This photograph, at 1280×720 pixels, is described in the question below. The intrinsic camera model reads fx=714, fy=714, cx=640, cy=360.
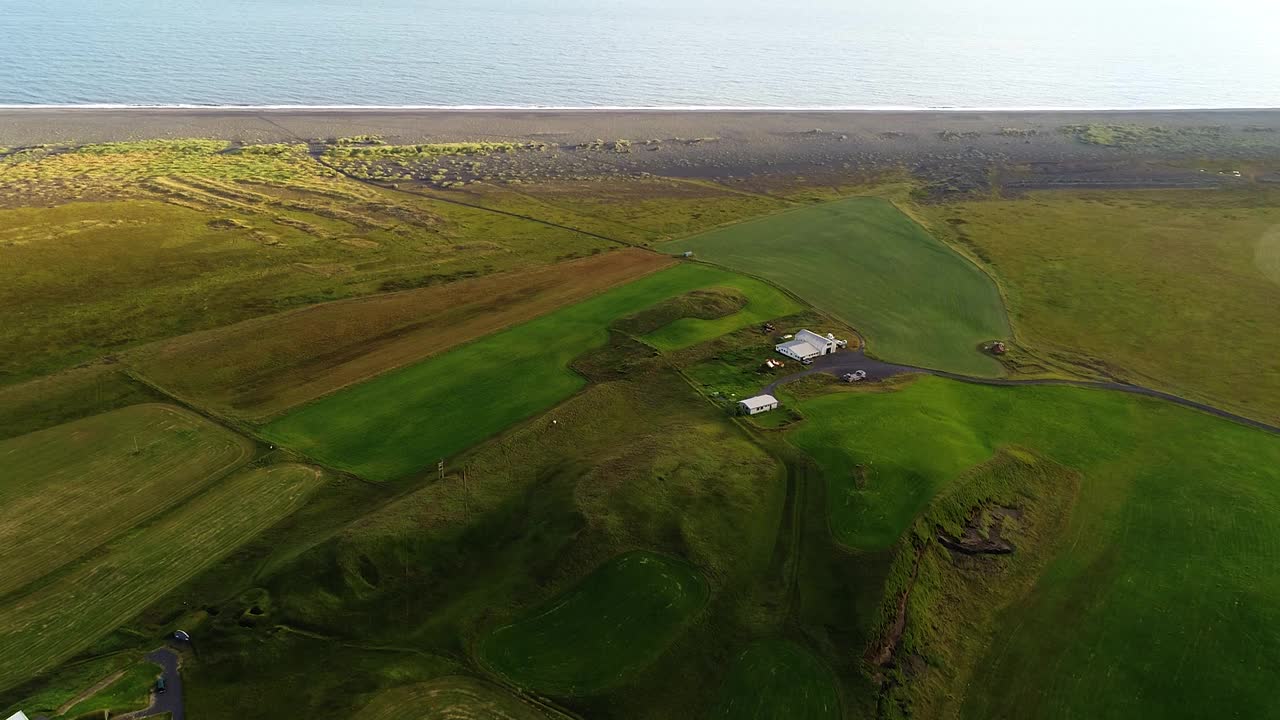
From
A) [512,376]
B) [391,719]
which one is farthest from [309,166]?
[391,719]

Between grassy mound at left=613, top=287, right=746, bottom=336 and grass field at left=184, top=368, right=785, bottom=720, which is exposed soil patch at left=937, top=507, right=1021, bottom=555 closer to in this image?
grass field at left=184, top=368, right=785, bottom=720

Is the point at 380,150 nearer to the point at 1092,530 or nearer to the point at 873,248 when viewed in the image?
the point at 873,248

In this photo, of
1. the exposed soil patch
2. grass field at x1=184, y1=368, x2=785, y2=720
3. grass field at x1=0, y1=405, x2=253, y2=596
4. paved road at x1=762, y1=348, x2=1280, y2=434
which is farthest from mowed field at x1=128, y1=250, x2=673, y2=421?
the exposed soil patch

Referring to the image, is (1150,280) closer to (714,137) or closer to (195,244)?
(714,137)

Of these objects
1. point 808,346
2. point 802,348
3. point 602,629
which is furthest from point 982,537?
point 808,346

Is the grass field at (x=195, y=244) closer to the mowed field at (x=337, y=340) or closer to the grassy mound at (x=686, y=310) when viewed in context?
the mowed field at (x=337, y=340)

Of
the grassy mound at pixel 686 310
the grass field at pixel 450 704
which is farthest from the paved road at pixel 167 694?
the grassy mound at pixel 686 310
